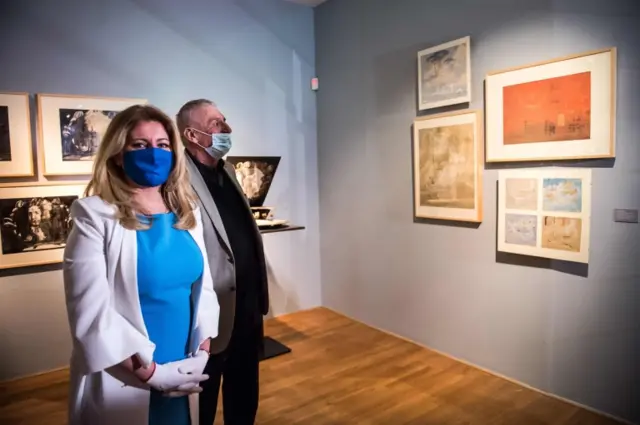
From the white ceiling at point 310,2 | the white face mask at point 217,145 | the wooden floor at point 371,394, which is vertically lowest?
the wooden floor at point 371,394

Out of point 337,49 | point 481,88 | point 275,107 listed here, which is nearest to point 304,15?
point 337,49

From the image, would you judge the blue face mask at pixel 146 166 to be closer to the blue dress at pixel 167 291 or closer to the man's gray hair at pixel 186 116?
the blue dress at pixel 167 291

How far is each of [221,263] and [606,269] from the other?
1.96 meters

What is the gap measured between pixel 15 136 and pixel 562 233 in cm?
339

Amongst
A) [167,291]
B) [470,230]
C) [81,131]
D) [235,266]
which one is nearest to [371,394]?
[470,230]

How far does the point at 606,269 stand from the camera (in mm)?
2383

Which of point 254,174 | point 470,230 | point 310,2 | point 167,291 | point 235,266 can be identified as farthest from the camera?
point 310,2

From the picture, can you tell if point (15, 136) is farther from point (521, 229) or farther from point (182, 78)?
point (521, 229)

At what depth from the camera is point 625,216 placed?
7.52ft

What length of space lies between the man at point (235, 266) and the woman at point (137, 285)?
0.55 metres

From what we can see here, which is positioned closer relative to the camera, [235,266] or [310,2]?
[235,266]

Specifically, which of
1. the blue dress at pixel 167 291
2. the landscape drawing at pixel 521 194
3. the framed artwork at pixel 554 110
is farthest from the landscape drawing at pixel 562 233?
the blue dress at pixel 167 291

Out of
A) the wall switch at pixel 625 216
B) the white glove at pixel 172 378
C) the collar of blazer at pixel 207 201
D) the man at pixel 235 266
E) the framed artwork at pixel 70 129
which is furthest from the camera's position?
the framed artwork at pixel 70 129

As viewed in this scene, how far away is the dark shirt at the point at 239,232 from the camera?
2.00 m
